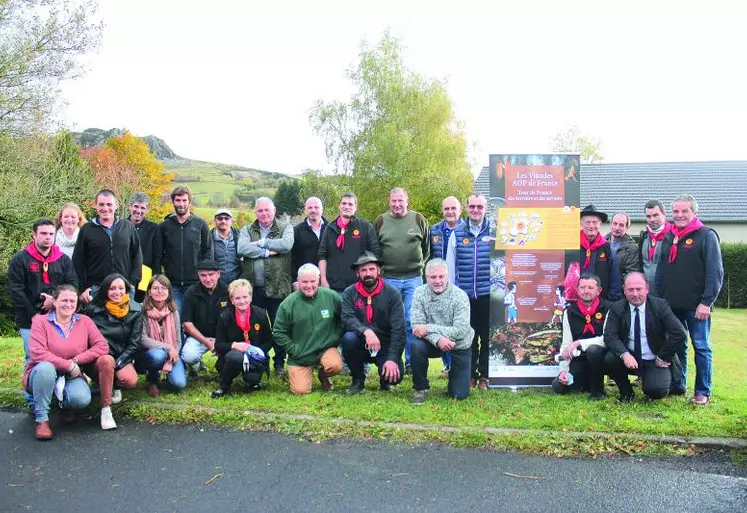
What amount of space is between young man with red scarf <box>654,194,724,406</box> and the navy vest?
6.07 feet

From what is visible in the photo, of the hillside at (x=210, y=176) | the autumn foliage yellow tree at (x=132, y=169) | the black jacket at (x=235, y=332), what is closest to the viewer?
the black jacket at (x=235, y=332)

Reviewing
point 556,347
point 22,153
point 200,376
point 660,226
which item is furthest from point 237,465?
point 22,153

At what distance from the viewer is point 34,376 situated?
544 centimetres

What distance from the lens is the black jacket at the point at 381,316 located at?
6.46 m

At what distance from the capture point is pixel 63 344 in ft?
18.6

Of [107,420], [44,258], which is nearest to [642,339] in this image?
[107,420]

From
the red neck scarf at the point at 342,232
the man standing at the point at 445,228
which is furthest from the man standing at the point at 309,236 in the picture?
the man standing at the point at 445,228

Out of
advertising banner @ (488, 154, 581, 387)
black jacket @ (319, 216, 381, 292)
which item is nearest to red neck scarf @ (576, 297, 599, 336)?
advertising banner @ (488, 154, 581, 387)

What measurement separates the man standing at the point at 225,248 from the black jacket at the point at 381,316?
1782 millimetres

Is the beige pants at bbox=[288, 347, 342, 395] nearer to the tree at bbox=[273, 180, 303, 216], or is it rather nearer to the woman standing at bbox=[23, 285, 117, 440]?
the woman standing at bbox=[23, 285, 117, 440]

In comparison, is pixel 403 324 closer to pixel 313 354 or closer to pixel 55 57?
pixel 313 354

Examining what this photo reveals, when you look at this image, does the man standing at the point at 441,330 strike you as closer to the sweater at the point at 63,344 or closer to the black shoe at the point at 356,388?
the black shoe at the point at 356,388

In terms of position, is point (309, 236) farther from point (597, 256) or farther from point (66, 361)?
point (597, 256)

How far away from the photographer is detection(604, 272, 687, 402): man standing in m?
5.98
